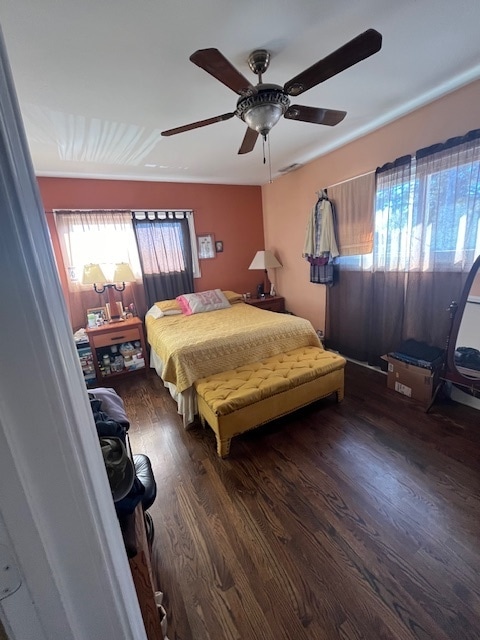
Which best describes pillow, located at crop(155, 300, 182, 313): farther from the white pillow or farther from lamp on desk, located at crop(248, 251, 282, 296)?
lamp on desk, located at crop(248, 251, 282, 296)

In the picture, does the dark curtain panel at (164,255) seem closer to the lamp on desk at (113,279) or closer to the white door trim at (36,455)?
the lamp on desk at (113,279)

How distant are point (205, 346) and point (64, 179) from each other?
2628mm

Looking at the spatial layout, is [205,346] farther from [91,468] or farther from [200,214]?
[200,214]

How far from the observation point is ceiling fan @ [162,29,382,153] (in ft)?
3.73

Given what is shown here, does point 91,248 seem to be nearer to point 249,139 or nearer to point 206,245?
point 206,245

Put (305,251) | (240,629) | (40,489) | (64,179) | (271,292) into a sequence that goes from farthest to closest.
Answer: (271,292), (305,251), (64,179), (240,629), (40,489)

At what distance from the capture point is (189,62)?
1.52m

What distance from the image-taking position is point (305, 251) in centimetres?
330

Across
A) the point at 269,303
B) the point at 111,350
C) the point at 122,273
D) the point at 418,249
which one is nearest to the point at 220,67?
the point at 418,249

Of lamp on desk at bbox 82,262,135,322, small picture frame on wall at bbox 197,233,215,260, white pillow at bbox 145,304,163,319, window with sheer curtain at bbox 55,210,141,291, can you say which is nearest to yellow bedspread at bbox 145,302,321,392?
white pillow at bbox 145,304,163,319

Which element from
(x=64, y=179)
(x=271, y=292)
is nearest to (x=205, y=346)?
(x=271, y=292)

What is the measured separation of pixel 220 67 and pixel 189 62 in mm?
487

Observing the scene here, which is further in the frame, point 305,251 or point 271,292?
point 271,292

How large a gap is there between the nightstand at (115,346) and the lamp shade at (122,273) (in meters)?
0.49
